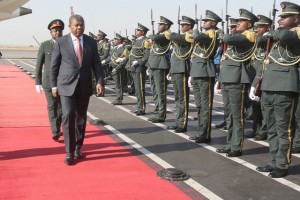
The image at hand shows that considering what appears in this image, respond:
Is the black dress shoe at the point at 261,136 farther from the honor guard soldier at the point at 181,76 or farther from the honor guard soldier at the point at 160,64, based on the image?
Result: the honor guard soldier at the point at 160,64

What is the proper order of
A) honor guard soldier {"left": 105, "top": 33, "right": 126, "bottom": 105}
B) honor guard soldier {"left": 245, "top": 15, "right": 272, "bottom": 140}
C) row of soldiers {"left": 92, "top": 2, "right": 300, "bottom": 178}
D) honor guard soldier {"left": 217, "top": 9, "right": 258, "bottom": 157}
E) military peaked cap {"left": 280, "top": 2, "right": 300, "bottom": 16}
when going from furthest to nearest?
honor guard soldier {"left": 105, "top": 33, "right": 126, "bottom": 105} < honor guard soldier {"left": 245, "top": 15, "right": 272, "bottom": 140} < honor guard soldier {"left": 217, "top": 9, "right": 258, "bottom": 157} < row of soldiers {"left": 92, "top": 2, "right": 300, "bottom": 178} < military peaked cap {"left": 280, "top": 2, "right": 300, "bottom": 16}

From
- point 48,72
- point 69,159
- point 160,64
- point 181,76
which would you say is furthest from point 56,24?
point 160,64

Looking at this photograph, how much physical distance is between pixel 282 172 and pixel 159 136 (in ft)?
9.70

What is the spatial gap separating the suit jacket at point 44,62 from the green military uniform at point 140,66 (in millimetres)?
Answer: 3547

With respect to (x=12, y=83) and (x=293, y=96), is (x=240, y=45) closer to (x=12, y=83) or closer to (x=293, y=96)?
(x=293, y=96)

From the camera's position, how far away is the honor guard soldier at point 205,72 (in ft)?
23.1

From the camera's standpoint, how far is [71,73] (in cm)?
589

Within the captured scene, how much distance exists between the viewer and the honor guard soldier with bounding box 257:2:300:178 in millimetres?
→ 5168

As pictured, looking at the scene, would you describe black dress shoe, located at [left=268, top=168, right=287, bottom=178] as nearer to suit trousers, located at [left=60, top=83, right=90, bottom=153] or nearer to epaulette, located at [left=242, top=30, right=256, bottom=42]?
epaulette, located at [left=242, top=30, right=256, bottom=42]

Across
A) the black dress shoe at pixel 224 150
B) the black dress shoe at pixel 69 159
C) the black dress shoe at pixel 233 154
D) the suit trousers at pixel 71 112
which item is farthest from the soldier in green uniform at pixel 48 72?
the black dress shoe at pixel 233 154

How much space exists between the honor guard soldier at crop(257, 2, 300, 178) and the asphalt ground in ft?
1.19

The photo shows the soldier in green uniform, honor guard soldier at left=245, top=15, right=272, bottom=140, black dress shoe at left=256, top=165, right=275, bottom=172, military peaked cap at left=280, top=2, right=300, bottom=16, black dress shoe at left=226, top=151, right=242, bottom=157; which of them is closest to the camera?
military peaked cap at left=280, top=2, right=300, bottom=16

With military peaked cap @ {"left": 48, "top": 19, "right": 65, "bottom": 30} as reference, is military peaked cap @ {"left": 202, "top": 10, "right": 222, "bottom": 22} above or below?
above

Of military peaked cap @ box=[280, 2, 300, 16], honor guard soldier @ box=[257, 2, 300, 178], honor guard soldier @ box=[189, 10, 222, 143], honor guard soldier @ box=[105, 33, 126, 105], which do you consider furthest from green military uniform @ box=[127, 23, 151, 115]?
military peaked cap @ box=[280, 2, 300, 16]
